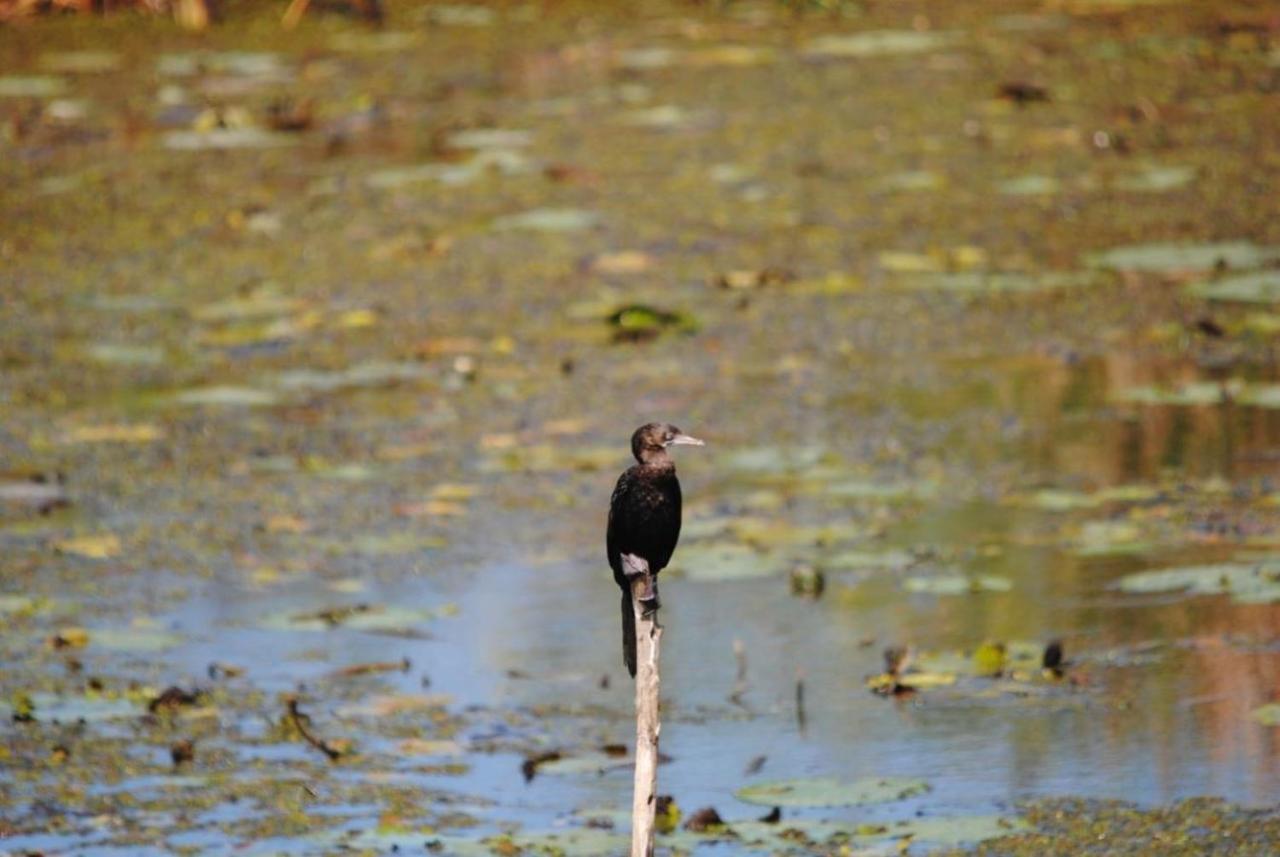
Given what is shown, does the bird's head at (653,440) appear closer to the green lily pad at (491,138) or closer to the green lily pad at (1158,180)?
the green lily pad at (1158,180)

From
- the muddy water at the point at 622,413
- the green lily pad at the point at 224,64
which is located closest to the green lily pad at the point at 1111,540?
the muddy water at the point at 622,413

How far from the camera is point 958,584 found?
248 inches

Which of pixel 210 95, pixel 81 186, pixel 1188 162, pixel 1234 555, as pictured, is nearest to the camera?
pixel 1234 555

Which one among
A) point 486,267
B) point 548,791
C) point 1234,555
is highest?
point 486,267

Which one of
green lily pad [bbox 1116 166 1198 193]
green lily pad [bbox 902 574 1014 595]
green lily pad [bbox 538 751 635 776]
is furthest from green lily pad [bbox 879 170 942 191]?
green lily pad [bbox 538 751 635 776]

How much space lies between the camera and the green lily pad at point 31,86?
508 inches

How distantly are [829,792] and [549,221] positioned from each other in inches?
215

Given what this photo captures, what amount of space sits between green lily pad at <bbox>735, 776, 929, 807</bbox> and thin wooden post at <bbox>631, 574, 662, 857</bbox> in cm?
86

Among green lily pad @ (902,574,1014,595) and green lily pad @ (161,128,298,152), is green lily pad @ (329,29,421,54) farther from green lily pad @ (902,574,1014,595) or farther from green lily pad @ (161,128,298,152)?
green lily pad @ (902,574,1014,595)

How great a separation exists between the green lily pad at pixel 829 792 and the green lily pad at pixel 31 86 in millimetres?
8656

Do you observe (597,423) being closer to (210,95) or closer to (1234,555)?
(1234,555)

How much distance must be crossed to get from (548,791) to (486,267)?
4.76 meters

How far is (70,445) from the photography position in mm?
8070

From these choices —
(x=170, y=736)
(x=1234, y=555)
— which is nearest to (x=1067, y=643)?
(x=1234, y=555)
